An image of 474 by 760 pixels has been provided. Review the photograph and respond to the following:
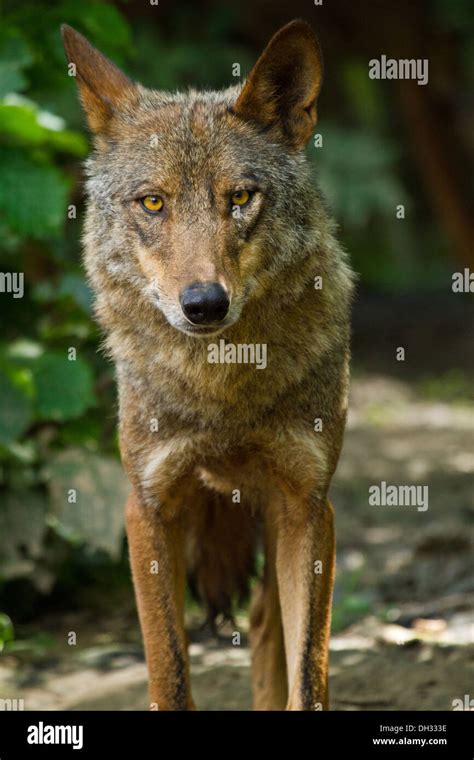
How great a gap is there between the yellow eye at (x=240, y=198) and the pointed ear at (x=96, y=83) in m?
0.88

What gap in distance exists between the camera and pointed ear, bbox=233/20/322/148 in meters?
4.80

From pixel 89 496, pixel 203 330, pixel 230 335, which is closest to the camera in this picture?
pixel 203 330

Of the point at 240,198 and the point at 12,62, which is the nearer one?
the point at 240,198

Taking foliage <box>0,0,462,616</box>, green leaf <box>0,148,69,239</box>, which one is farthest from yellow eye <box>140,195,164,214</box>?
green leaf <box>0,148,69,239</box>

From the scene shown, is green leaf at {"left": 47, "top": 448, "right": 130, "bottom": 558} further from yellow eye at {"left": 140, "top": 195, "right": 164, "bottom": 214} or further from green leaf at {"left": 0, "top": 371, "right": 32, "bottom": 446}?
yellow eye at {"left": 140, "top": 195, "right": 164, "bottom": 214}

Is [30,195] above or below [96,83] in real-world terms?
above

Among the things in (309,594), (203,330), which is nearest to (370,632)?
(309,594)

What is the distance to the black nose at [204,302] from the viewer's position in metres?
4.29

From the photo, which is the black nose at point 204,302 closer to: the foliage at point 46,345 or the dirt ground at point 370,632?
the foliage at point 46,345

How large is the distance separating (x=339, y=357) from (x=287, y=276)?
1.87ft

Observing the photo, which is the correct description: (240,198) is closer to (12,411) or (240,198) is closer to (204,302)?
(204,302)

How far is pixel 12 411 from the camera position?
6.89 meters

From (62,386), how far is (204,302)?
2833 mm

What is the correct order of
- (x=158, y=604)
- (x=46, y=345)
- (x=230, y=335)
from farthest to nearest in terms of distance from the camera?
(x=46, y=345)
(x=158, y=604)
(x=230, y=335)
